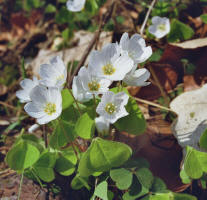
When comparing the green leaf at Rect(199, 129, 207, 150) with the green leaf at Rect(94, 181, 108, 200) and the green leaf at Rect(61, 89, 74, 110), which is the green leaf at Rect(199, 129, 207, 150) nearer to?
the green leaf at Rect(94, 181, 108, 200)

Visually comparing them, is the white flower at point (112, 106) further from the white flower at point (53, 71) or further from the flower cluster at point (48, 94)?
the white flower at point (53, 71)

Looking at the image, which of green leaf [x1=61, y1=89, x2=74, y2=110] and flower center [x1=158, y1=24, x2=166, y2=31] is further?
flower center [x1=158, y1=24, x2=166, y2=31]

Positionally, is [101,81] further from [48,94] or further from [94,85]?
[48,94]

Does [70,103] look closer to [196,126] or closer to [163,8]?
[196,126]

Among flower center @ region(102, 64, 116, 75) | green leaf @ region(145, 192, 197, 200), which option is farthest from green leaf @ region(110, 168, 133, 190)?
flower center @ region(102, 64, 116, 75)

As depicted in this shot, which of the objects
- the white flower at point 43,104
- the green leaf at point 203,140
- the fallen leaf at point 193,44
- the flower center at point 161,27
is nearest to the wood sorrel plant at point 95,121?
the white flower at point 43,104

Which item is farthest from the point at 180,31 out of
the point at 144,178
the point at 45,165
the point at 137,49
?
the point at 45,165
